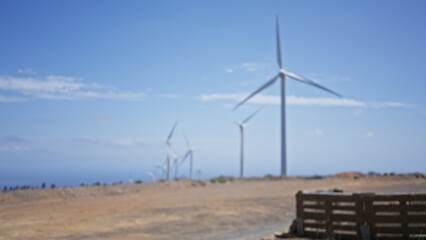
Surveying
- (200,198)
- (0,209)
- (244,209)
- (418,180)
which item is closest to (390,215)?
(244,209)

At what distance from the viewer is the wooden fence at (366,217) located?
15.7 m

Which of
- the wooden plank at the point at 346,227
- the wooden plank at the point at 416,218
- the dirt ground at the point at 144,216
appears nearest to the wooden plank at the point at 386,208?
the wooden plank at the point at 416,218

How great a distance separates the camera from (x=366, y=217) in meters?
16.1

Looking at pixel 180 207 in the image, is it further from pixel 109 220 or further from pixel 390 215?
pixel 390 215

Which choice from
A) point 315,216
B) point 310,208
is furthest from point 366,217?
point 310,208

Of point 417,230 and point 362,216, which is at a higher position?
point 362,216

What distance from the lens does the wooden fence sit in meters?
15.7

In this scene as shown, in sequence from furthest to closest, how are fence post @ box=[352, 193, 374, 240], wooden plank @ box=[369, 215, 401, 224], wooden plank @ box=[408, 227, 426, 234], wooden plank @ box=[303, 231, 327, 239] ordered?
wooden plank @ box=[303, 231, 327, 239] < fence post @ box=[352, 193, 374, 240] < wooden plank @ box=[369, 215, 401, 224] < wooden plank @ box=[408, 227, 426, 234]

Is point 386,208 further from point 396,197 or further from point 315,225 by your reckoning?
point 315,225

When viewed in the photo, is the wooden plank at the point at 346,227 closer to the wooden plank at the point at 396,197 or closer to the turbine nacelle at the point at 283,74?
the wooden plank at the point at 396,197

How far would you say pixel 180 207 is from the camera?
1102 inches

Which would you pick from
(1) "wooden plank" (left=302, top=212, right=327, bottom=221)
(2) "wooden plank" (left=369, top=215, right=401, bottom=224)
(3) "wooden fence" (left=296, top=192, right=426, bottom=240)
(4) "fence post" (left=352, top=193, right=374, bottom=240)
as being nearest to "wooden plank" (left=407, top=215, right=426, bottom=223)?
(3) "wooden fence" (left=296, top=192, right=426, bottom=240)

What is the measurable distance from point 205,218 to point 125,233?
4946mm

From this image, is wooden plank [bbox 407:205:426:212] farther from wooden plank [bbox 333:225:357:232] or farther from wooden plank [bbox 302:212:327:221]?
wooden plank [bbox 302:212:327:221]
